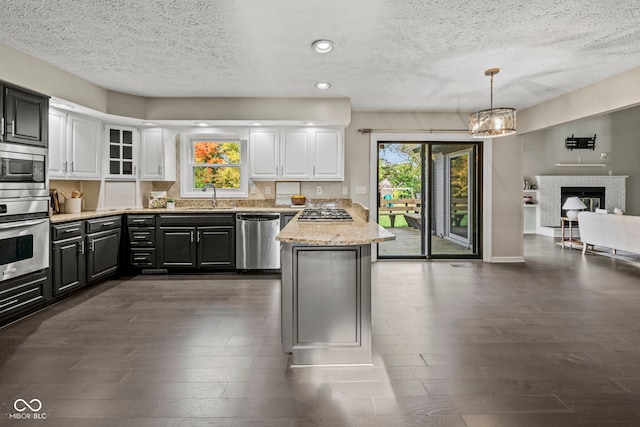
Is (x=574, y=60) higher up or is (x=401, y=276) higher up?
(x=574, y=60)

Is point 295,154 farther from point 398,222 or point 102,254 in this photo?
point 102,254

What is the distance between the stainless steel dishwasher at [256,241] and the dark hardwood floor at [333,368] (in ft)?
2.89

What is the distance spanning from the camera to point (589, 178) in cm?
939

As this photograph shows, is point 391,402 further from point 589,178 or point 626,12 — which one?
point 589,178

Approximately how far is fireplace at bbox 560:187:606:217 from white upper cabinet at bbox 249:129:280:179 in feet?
26.4

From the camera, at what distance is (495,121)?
3736 mm

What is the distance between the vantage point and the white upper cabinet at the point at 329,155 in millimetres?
5328

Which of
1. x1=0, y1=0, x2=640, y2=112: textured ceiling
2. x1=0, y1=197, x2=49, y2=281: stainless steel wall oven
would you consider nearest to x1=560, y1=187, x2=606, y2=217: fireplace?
x1=0, y1=0, x2=640, y2=112: textured ceiling

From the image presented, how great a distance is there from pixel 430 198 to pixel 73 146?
507cm

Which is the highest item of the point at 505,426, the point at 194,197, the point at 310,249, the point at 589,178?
the point at 589,178

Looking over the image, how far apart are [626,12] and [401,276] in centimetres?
337

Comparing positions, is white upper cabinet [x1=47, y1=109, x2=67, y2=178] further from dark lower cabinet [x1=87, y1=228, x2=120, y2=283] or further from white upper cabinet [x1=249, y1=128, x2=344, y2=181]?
white upper cabinet [x1=249, y1=128, x2=344, y2=181]

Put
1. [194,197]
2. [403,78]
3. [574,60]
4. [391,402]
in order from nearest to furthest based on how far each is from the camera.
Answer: [391,402], [574,60], [403,78], [194,197]

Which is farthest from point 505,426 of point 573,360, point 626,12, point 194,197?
point 194,197
